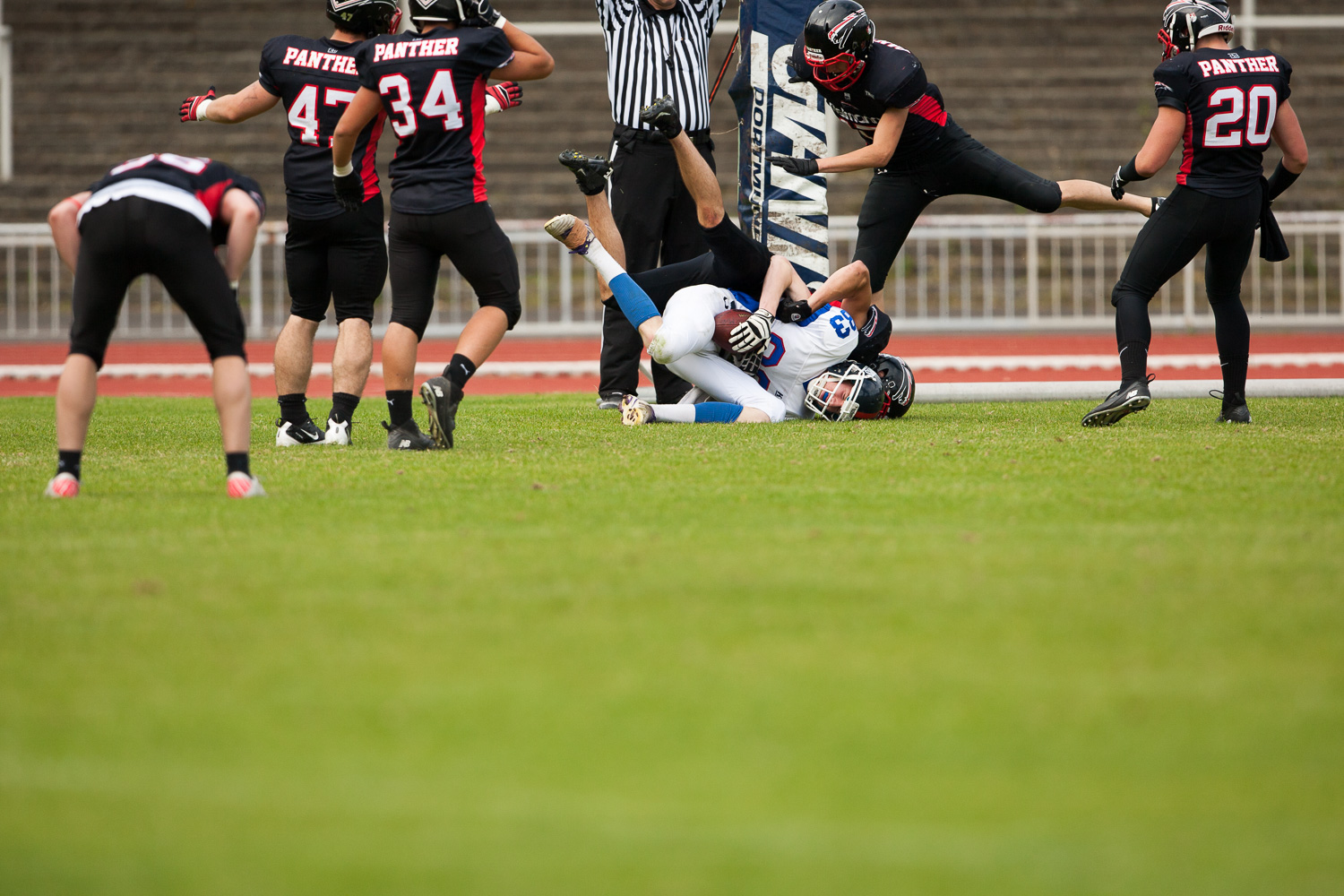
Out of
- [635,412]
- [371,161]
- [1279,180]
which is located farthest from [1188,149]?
[371,161]

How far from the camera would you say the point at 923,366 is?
438 inches

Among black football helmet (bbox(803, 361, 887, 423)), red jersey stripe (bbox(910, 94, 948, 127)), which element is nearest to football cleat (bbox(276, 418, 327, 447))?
black football helmet (bbox(803, 361, 887, 423))

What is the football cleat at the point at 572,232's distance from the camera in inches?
257

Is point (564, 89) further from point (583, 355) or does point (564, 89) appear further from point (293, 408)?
point (293, 408)

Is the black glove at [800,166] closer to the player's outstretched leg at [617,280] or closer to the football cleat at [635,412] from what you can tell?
the player's outstretched leg at [617,280]

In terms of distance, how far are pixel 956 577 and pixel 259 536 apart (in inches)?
71.1

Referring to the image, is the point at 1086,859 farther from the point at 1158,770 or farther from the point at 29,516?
the point at 29,516

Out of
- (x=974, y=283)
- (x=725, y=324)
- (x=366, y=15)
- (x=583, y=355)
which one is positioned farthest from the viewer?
(x=974, y=283)

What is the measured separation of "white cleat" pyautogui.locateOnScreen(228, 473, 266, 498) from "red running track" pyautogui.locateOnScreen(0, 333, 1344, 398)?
5.46 m

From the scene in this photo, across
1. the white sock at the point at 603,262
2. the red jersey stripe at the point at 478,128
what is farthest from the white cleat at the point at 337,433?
the white sock at the point at 603,262

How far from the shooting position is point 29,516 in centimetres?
405

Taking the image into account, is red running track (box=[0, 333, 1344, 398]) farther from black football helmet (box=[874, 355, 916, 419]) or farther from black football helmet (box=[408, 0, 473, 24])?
black football helmet (box=[408, 0, 473, 24])

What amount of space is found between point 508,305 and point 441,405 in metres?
0.57

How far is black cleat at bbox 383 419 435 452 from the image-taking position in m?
5.82
